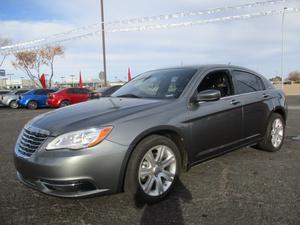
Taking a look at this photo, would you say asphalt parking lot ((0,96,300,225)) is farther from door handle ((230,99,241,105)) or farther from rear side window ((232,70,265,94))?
rear side window ((232,70,265,94))

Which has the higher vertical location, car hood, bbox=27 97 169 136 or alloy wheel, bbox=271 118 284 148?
car hood, bbox=27 97 169 136

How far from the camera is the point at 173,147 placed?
3789mm

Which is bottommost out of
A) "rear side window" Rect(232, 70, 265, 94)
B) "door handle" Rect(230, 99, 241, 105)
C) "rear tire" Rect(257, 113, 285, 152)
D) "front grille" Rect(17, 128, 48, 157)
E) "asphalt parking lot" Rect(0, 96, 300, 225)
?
"asphalt parking lot" Rect(0, 96, 300, 225)

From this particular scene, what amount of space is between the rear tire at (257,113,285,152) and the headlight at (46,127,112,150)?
333 cm

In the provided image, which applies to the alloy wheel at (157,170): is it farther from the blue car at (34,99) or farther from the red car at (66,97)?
the blue car at (34,99)

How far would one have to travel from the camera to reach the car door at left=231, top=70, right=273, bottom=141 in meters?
4.96

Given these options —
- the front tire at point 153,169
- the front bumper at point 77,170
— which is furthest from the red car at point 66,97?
the front bumper at point 77,170

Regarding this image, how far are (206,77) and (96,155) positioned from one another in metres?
2.16

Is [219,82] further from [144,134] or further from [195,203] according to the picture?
[195,203]

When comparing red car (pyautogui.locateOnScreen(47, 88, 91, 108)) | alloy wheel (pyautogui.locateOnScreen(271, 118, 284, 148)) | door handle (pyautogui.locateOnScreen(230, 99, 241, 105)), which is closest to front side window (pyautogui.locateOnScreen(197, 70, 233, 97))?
door handle (pyautogui.locateOnScreen(230, 99, 241, 105))

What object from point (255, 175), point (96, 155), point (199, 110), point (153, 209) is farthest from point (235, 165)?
point (96, 155)

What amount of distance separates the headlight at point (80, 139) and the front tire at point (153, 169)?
0.43 metres

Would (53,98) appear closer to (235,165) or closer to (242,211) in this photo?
(235,165)

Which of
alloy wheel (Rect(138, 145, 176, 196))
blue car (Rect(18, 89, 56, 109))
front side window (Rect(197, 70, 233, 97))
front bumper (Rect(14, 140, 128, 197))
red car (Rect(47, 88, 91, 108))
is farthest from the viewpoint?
blue car (Rect(18, 89, 56, 109))
